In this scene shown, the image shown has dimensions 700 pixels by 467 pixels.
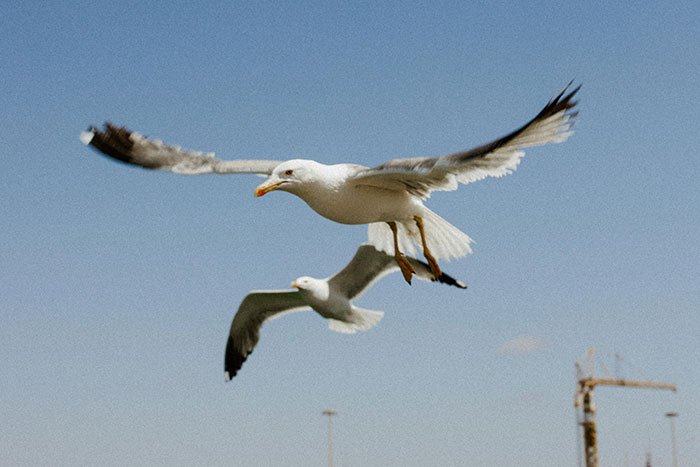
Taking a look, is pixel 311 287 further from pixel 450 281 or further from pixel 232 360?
pixel 450 281

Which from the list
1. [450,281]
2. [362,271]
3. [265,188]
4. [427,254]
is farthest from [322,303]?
[265,188]

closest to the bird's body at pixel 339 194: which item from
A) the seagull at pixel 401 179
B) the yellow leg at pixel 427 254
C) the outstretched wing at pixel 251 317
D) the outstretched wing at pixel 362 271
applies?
the seagull at pixel 401 179

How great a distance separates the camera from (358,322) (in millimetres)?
13836

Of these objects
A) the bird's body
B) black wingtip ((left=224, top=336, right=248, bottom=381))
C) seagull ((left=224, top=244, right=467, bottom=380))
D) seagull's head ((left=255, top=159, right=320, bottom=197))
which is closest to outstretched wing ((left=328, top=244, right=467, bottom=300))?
seagull ((left=224, top=244, right=467, bottom=380))

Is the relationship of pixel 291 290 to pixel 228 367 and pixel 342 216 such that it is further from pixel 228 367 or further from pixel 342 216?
pixel 342 216

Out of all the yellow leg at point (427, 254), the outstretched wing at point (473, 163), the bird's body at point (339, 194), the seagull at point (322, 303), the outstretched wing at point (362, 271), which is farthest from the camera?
the seagull at point (322, 303)

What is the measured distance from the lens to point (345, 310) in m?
13.5

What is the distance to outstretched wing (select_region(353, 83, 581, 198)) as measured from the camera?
19.4ft

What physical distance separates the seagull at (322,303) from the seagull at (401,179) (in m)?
4.36

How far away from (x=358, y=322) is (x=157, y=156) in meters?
5.78

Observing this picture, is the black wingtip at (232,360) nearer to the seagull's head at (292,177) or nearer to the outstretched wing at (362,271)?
the outstretched wing at (362,271)

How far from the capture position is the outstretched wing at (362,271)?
13.0 m

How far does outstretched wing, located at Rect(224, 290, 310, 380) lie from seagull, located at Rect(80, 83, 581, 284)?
5270 mm

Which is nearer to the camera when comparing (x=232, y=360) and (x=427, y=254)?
(x=427, y=254)
